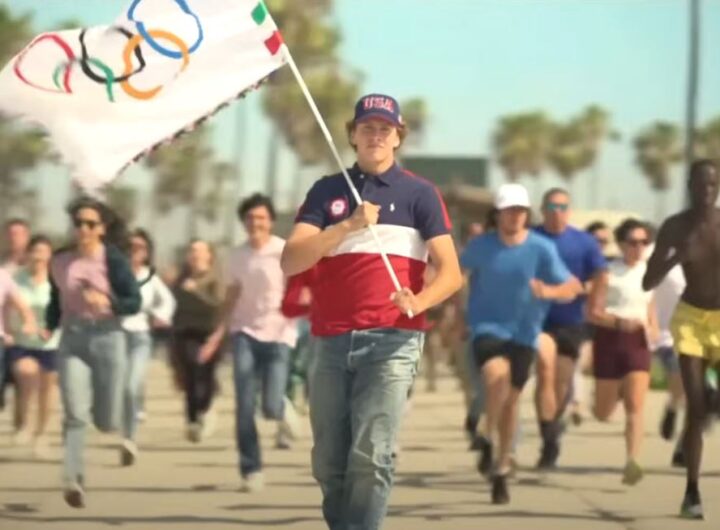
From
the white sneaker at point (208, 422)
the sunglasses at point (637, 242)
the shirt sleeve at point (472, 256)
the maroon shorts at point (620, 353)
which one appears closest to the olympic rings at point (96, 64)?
the shirt sleeve at point (472, 256)

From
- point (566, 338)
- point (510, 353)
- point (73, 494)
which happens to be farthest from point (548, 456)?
point (73, 494)

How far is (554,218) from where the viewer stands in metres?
14.4

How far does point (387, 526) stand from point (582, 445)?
21.5 ft

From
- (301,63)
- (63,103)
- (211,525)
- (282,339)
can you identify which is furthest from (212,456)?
(301,63)

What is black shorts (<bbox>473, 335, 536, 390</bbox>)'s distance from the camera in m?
12.4

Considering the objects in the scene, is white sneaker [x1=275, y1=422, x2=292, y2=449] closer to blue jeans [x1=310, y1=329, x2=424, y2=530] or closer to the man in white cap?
the man in white cap

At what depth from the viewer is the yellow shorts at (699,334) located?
11.5 meters

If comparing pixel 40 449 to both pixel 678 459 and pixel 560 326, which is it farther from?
pixel 678 459

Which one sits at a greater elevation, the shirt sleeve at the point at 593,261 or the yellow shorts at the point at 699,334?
the shirt sleeve at the point at 593,261

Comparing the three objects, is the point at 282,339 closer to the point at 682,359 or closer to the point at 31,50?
the point at 682,359

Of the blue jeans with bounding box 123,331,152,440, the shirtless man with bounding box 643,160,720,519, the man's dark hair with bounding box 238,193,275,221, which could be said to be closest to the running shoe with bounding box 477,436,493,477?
the man's dark hair with bounding box 238,193,275,221

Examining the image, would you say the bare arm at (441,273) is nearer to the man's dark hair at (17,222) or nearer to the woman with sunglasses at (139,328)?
the woman with sunglasses at (139,328)

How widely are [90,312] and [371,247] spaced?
12.3ft

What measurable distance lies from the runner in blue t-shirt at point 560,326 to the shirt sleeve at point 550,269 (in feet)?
5.04
